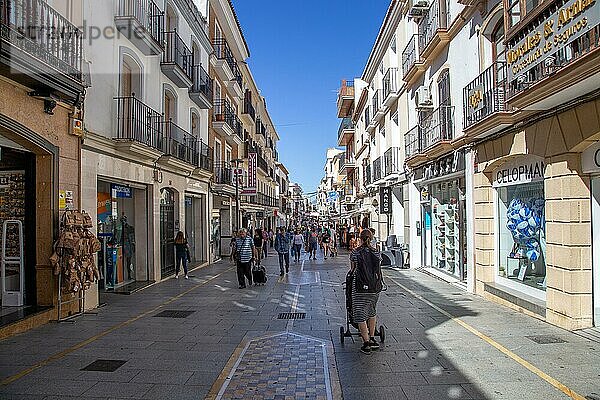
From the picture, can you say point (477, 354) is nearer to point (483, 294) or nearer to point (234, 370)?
point (234, 370)

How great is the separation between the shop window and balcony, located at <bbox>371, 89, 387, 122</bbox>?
1460 cm

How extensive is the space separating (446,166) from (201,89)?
1077 centimetres

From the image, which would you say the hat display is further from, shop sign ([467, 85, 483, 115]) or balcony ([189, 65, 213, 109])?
balcony ([189, 65, 213, 109])

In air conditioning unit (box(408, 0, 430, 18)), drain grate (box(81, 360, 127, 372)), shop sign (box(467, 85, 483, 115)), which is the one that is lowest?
drain grate (box(81, 360, 127, 372))

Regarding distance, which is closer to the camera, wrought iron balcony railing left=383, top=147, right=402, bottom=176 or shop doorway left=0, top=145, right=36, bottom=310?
shop doorway left=0, top=145, right=36, bottom=310

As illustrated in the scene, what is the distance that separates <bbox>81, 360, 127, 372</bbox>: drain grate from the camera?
259 inches

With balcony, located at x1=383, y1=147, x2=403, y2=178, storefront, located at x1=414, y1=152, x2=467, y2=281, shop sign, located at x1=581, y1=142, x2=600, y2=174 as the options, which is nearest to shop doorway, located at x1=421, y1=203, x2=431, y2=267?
storefront, located at x1=414, y1=152, x2=467, y2=281

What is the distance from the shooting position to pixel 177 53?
17.5 metres

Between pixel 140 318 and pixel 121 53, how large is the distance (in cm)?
704

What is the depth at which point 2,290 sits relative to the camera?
31.2 feet

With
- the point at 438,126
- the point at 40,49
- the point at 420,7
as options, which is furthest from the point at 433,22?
the point at 40,49

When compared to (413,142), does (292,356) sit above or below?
below

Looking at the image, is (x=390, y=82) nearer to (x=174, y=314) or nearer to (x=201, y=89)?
(x=201, y=89)

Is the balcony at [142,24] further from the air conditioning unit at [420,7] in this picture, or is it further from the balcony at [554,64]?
the balcony at [554,64]
